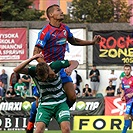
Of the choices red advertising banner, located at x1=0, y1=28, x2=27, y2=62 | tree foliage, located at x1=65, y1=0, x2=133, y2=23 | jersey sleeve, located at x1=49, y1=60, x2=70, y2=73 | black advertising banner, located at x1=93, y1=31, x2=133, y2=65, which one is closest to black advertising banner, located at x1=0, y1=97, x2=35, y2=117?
red advertising banner, located at x1=0, y1=28, x2=27, y2=62

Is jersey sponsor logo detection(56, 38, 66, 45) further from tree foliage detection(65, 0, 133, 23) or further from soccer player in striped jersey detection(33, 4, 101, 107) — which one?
tree foliage detection(65, 0, 133, 23)

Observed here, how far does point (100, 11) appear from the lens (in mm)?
47188

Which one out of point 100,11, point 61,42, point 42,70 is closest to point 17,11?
point 100,11

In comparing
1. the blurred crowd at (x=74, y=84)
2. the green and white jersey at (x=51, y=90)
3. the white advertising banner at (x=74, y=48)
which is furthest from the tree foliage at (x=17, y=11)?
the green and white jersey at (x=51, y=90)

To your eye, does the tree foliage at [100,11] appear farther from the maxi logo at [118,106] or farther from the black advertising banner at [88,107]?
the black advertising banner at [88,107]

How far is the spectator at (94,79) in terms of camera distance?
2812 cm

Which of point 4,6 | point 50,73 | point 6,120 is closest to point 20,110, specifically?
point 6,120

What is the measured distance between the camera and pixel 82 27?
29.8m

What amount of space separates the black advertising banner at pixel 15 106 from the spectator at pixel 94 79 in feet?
16.7

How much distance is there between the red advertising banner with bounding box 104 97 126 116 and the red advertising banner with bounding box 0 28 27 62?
7.33m

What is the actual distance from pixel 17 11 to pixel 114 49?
1511 centimetres

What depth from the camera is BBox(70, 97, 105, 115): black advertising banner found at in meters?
23.5

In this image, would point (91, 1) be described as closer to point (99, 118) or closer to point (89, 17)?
point (89, 17)

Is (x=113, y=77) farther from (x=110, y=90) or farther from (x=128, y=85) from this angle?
(x=128, y=85)
